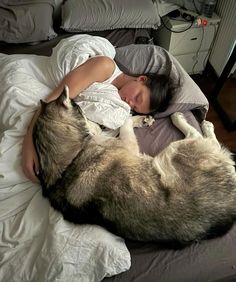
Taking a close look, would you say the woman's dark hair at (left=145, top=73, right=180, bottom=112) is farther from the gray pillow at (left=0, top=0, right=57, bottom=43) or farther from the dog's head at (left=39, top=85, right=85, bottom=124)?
the gray pillow at (left=0, top=0, right=57, bottom=43)

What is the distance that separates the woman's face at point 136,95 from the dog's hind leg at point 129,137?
5.0 inches

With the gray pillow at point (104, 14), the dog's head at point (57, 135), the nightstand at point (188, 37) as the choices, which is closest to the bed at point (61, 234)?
the dog's head at point (57, 135)

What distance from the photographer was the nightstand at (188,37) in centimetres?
260

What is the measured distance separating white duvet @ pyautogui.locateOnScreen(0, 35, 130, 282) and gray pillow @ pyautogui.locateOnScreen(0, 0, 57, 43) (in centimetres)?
69

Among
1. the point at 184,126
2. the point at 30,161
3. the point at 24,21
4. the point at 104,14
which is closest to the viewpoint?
the point at 30,161

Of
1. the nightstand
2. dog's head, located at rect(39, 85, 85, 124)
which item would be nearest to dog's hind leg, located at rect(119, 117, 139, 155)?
dog's head, located at rect(39, 85, 85, 124)

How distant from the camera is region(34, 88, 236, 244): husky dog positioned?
4.14 ft

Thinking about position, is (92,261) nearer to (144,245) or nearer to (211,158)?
(144,245)

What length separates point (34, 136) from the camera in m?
1.37

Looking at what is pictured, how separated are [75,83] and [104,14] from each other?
43.1 inches

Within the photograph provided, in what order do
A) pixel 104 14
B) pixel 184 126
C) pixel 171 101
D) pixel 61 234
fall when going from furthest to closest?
1. pixel 104 14
2. pixel 171 101
3. pixel 184 126
4. pixel 61 234

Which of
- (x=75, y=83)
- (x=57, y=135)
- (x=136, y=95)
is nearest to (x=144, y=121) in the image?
(x=136, y=95)

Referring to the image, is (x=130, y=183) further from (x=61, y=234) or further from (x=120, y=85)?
(x=120, y=85)

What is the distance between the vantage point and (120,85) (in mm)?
1775
